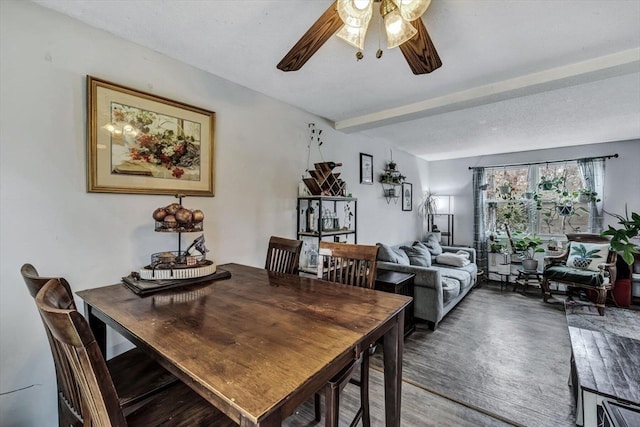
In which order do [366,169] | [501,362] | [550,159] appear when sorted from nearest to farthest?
[501,362]
[366,169]
[550,159]

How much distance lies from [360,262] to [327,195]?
124cm

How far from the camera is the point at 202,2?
1.44 m

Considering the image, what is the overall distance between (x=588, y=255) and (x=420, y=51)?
14.6 feet

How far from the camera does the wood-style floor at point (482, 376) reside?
180 centimetres

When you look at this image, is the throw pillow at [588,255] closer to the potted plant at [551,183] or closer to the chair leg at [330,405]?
the potted plant at [551,183]

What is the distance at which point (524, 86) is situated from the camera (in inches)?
86.7

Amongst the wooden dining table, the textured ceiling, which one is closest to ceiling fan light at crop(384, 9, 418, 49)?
the textured ceiling

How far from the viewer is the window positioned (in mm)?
4684

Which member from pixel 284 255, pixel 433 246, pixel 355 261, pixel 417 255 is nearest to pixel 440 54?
pixel 355 261

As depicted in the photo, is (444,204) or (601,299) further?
(444,204)

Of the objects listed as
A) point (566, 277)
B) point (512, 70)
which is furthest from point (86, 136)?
point (566, 277)

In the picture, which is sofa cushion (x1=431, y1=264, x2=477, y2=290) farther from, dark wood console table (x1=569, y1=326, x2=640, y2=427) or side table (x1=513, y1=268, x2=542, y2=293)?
dark wood console table (x1=569, y1=326, x2=640, y2=427)

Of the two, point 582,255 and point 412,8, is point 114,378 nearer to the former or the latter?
point 412,8

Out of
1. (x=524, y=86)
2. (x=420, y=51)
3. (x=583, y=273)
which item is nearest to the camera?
(x=420, y=51)
